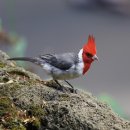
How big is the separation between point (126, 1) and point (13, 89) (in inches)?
341

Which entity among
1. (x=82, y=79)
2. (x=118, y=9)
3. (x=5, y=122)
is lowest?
(x=5, y=122)

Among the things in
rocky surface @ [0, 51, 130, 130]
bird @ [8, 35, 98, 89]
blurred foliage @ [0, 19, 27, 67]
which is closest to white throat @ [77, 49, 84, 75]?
bird @ [8, 35, 98, 89]

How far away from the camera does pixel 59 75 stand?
4418 millimetres

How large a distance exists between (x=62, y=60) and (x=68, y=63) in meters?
0.05

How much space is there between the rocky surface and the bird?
557mm

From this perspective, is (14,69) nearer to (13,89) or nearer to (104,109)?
(13,89)

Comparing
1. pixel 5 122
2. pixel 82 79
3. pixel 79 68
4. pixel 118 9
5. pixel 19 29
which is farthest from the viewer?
pixel 118 9

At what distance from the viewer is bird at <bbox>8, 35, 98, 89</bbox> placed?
4438mm

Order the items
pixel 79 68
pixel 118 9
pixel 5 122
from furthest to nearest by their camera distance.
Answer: pixel 118 9, pixel 79 68, pixel 5 122

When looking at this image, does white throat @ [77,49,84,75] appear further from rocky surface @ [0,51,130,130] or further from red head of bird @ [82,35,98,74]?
rocky surface @ [0,51,130,130]

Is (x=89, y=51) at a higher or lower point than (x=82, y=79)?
lower

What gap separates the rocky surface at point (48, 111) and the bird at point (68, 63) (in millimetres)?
557

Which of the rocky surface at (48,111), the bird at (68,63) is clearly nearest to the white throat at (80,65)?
the bird at (68,63)

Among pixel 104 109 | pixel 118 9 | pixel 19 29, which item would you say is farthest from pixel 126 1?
pixel 104 109
